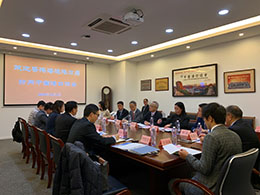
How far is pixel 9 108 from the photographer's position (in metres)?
5.76

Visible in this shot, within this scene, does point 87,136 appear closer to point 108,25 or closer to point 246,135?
point 246,135

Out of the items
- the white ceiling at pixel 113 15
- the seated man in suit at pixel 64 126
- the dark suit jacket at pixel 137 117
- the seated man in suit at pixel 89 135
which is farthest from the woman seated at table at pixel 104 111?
the seated man in suit at pixel 89 135

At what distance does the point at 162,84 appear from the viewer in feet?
20.7

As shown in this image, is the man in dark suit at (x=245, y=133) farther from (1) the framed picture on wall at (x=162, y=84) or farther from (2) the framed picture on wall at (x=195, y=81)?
(1) the framed picture on wall at (x=162, y=84)

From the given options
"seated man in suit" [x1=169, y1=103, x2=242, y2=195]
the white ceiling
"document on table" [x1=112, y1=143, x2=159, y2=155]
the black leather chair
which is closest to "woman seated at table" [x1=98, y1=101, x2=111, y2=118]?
the white ceiling

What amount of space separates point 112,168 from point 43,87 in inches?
188

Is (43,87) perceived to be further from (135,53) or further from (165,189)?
(165,189)

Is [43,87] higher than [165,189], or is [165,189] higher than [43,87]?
[43,87]

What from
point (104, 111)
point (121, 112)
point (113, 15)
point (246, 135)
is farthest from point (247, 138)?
point (104, 111)

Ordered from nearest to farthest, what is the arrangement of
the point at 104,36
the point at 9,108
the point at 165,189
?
the point at 165,189 < the point at 104,36 < the point at 9,108

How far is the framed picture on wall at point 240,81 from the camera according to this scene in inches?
171

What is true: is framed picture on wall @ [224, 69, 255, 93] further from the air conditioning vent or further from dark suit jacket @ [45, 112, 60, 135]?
dark suit jacket @ [45, 112, 60, 135]

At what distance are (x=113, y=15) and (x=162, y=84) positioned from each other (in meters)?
3.46

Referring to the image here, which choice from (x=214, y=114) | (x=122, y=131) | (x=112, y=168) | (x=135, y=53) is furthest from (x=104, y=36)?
(x=214, y=114)
